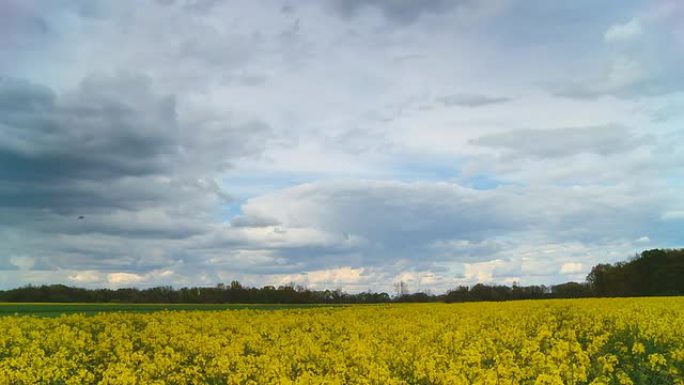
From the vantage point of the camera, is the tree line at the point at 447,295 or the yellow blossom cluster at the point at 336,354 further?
the tree line at the point at 447,295

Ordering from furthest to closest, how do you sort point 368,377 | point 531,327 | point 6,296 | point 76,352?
point 6,296 < point 531,327 < point 76,352 < point 368,377

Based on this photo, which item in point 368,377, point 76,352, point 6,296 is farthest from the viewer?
point 6,296

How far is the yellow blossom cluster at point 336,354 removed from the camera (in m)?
11.7

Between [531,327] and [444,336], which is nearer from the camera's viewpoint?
[444,336]

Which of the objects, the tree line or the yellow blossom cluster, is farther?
the tree line

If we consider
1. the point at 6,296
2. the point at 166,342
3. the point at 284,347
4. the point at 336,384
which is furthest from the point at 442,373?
the point at 6,296

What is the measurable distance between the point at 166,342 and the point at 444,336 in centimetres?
860

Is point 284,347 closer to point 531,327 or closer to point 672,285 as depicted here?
point 531,327

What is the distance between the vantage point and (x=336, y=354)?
45.5 feet

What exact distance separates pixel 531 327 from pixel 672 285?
283ft

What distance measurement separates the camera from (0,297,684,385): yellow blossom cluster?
11.7m

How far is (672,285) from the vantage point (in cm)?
9938

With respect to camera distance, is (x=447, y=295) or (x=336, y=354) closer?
(x=336, y=354)

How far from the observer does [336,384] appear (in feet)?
32.7
